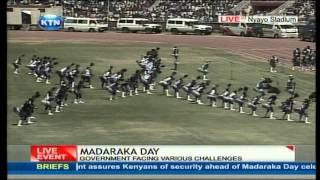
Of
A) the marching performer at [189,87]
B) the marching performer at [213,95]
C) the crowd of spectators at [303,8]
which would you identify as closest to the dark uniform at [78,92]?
the marching performer at [189,87]

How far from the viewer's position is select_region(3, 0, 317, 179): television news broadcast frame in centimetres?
656

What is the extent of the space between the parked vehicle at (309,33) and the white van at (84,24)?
229 centimetres

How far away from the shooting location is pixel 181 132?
6727 millimetres

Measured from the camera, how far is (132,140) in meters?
6.66

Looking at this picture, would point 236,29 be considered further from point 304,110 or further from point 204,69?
point 304,110

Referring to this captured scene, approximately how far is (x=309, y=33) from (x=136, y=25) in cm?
198

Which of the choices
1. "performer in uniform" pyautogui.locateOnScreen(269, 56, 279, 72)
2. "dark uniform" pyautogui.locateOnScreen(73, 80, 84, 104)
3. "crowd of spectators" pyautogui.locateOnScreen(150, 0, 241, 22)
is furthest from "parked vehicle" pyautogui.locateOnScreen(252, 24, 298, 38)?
"dark uniform" pyautogui.locateOnScreen(73, 80, 84, 104)

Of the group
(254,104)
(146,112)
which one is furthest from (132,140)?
(254,104)

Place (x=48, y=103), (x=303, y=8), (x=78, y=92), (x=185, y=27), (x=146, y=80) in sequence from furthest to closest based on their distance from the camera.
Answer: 1. (x=146, y=80)
2. (x=78, y=92)
3. (x=185, y=27)
4. (x=48, y=103)
5. (x=303, y=8)

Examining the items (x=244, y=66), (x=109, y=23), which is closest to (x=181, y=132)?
(x=244, y=66)

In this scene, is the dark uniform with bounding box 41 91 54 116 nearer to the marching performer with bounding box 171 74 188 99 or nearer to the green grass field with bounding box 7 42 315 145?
the green grass field with bounding box 7 42 315 145

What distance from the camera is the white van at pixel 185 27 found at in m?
6.90

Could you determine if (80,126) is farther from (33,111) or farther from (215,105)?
(215,105)

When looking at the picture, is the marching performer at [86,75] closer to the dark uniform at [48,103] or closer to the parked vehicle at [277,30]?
the dark uniform at [48,103]
